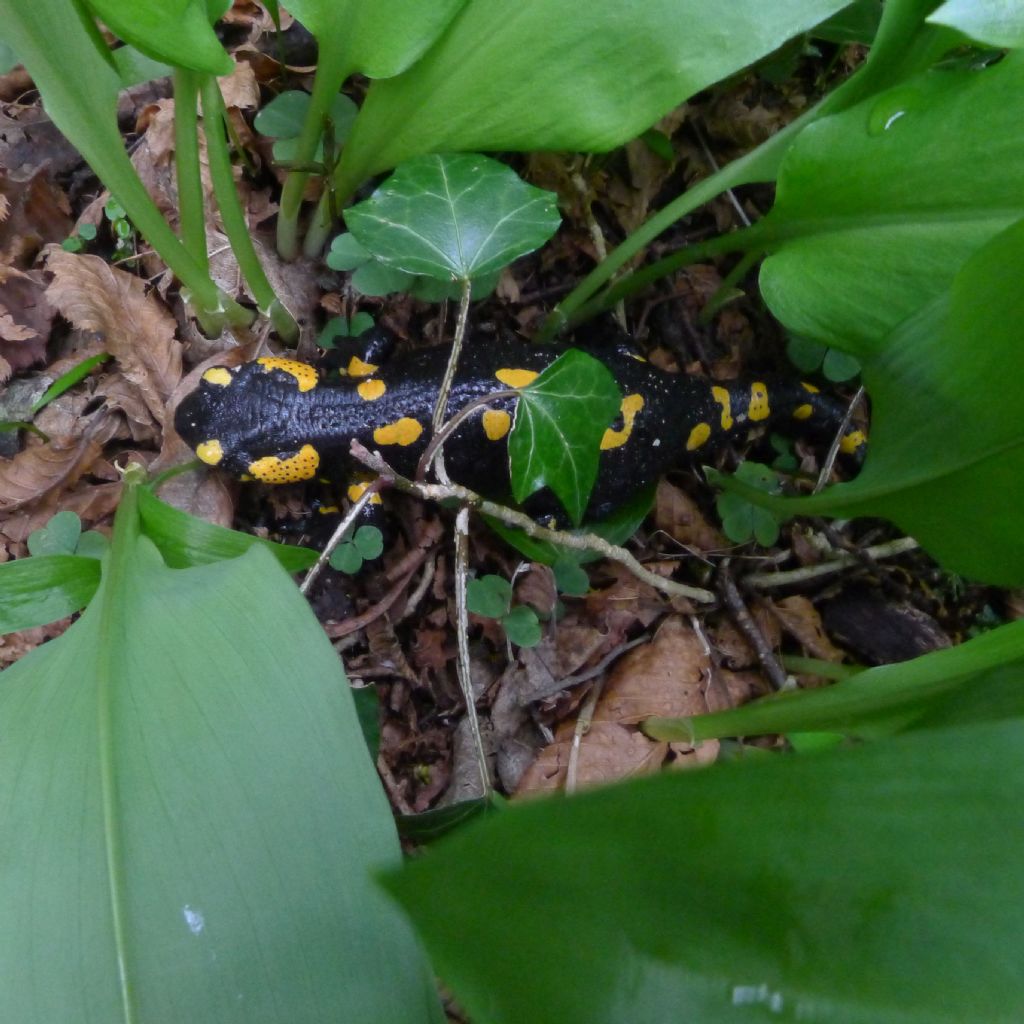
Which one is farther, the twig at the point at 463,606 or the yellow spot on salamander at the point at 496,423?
the yellow spot on salamander at the point at 496,423

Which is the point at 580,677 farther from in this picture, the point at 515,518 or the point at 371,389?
the point at 371,389

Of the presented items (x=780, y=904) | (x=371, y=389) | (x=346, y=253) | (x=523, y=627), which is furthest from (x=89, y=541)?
(x=780, y=904)

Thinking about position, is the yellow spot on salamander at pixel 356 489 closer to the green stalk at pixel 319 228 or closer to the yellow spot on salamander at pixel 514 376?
the yellow spot on salamander at pixel 514 376

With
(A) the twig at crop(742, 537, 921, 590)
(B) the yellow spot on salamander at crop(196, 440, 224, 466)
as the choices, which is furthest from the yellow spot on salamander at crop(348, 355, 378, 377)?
(A) the twig at crop(742, 537, 921, 590)

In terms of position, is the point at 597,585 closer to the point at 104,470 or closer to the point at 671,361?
the point at 671,361

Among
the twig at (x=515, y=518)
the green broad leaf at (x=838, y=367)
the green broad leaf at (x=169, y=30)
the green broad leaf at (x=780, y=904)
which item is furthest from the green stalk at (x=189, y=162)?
the green broad leaf at (x=838, y=367)

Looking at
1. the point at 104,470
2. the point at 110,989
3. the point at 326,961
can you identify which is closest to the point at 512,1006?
the point at 326,961
